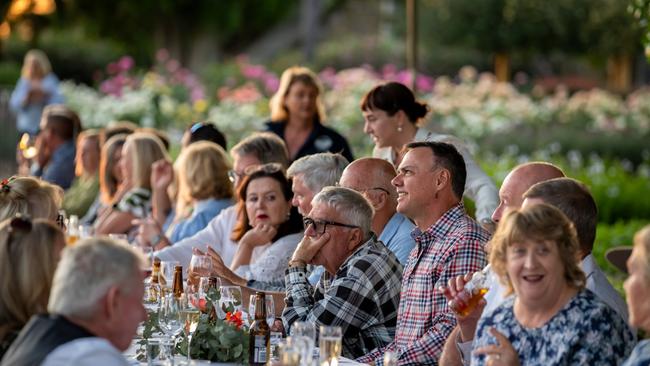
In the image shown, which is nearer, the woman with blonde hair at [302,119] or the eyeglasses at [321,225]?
the eyeglasses at [321,225]

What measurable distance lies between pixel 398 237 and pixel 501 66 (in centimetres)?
3013

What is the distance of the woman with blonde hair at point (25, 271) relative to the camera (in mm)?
4270

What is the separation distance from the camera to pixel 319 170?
7238 mm

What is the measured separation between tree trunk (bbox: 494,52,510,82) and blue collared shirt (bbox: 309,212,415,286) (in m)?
28.6

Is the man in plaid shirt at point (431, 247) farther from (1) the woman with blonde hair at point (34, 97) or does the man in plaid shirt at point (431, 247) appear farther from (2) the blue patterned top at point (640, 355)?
(1) the woman with blonde hair at point (34, 97)

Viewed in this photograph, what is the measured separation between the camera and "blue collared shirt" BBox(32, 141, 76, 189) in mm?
12906

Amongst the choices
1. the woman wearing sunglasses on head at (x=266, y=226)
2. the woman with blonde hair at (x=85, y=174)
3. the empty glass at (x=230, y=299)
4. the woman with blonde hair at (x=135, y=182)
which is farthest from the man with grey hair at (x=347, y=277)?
the woman with blonde hair at (x=85, y=174)

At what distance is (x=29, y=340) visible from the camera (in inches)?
154

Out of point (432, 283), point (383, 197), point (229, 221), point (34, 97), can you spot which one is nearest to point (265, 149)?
point (229, 221)

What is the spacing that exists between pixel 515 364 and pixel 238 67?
63.5 ft

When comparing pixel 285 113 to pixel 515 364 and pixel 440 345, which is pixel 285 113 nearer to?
pixel 440 345

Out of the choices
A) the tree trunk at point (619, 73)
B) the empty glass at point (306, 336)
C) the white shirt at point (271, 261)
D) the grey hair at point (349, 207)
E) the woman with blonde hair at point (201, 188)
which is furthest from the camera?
the tree trunk at point (619, 73)

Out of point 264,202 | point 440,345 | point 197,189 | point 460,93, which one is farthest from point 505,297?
point 460,93

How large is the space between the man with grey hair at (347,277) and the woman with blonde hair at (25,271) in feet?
5.47
